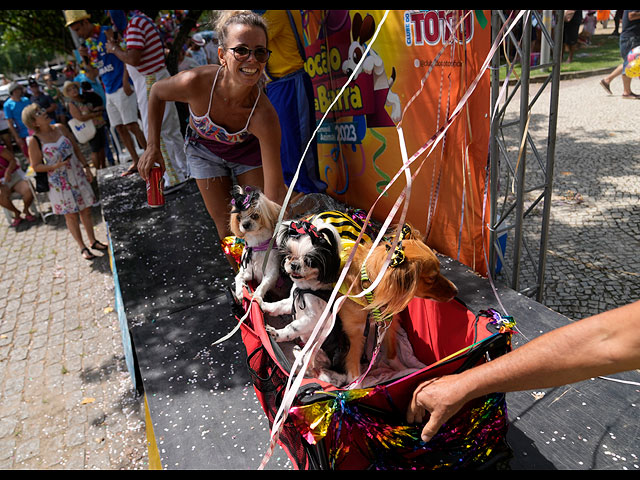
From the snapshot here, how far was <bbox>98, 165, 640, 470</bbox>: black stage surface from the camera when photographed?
2125mm

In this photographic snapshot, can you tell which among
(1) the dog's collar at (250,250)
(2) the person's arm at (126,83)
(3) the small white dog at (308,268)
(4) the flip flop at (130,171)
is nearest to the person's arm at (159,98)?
(1) the dog's collar at (250,250)

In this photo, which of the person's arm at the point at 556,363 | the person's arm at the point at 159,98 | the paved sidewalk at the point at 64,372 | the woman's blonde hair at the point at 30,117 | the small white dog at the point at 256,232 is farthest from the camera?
the woman's blonde hair at the point at 30,117

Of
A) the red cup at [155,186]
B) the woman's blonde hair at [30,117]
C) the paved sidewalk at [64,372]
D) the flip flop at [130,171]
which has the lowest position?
the paved sidewalk at [64,372]

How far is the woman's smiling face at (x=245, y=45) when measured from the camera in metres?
2.49

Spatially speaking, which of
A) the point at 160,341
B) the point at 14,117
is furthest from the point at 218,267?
the point at 14,117

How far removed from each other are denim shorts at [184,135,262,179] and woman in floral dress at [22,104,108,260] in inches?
116

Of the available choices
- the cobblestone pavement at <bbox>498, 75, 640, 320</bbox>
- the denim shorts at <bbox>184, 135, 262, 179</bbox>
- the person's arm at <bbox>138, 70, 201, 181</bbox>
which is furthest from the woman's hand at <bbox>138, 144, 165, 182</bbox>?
the cobblestone pavement at <bbox>498, 75, 640, 320</bbox>

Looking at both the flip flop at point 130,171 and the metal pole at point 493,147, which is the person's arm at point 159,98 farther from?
the flip flop at point 130,171

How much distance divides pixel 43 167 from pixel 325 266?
15.6 ft

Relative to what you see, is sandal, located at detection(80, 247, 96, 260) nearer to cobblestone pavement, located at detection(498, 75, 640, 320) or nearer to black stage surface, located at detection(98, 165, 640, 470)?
black stage surface, located at detection(98, 165, 640, 470)

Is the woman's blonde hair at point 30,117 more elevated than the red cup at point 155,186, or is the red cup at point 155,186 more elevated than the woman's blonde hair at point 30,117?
the woman's blonde hair at point 30,117

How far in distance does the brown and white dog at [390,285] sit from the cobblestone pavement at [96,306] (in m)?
1.81

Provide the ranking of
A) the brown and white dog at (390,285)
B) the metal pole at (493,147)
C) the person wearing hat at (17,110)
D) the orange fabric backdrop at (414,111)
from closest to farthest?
the brown and white dog at (390,285) → the metal pole at (493,147) → the orange fabric backdrop at (414,111) → the person wearing hat at (17,110)

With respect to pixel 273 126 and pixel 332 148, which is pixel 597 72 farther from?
pixel 273 126
